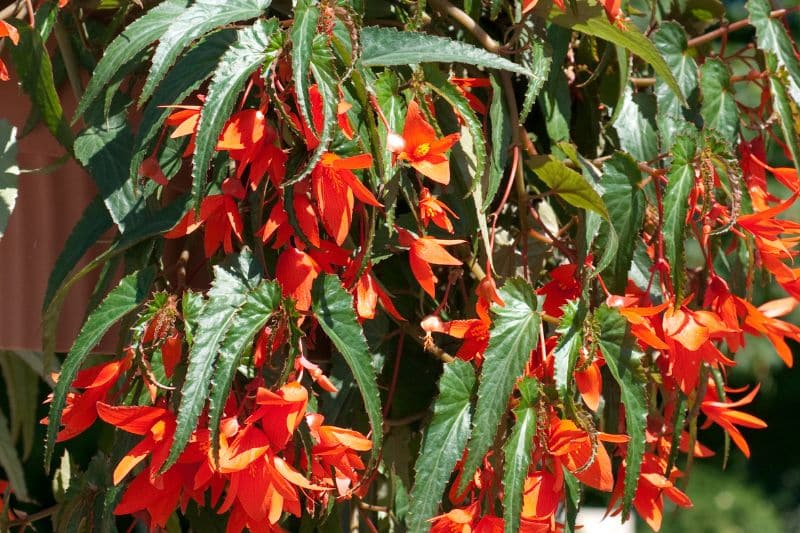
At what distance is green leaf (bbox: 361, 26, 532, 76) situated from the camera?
58cm

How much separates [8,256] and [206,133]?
317 mm

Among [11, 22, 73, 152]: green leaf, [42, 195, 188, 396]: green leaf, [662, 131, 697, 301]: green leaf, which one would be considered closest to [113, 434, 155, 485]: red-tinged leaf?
[42, 195, 188, 396]: green leaf

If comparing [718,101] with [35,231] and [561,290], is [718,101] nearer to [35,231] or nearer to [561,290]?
[561,290]

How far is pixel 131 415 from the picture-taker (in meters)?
0.57

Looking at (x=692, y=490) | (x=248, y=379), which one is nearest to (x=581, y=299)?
(x=248, y=379)

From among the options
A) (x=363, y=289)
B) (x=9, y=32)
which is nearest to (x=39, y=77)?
(x=9, y=32)

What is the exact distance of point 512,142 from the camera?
72 centimetres

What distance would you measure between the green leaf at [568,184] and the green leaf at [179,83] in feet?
0.73

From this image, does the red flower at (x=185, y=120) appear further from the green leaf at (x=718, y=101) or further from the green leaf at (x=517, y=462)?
the green leaf at (x=718, y=101)

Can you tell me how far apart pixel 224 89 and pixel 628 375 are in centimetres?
29

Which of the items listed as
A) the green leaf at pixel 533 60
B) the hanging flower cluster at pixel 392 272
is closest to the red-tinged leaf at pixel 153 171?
the hanging flower cluster at pixel 392 272

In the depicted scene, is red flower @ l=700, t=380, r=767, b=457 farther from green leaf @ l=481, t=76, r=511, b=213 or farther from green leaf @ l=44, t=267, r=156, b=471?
green leaf @ l=44, t=267, r=156, b=471

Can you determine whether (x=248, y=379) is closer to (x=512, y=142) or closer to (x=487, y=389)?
(x=487, y=389)

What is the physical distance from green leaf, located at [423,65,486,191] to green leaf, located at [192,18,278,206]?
0.38ft
